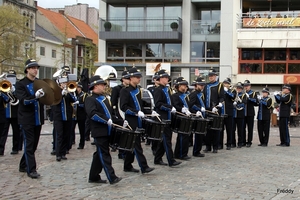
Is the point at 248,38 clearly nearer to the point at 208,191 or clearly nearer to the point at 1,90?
the point at 1,90

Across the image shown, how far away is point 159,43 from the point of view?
3691cm

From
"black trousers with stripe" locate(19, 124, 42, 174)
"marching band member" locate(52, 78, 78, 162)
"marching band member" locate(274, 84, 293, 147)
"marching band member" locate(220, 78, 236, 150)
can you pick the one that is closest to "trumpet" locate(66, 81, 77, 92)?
"marching band member" locate(52, 78, 78, 162)

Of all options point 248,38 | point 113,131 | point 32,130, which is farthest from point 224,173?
point 248,38

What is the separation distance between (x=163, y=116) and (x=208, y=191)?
123 inches

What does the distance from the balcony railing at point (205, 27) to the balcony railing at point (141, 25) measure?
1101 millimetres

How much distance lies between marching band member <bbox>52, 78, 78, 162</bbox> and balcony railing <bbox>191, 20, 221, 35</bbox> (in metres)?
24.8

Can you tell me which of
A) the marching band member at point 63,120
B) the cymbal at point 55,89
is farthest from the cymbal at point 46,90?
the marching band member at point 63,120

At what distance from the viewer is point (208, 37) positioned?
3578 centimetres

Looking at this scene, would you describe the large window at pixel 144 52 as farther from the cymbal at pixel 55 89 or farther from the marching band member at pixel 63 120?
the cymbal at pixel 55 89

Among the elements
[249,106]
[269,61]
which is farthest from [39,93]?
[269,61]

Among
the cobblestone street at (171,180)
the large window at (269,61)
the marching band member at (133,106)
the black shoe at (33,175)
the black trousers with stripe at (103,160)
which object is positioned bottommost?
the cobblestone street at (171,180)

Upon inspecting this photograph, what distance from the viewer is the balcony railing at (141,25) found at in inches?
1410

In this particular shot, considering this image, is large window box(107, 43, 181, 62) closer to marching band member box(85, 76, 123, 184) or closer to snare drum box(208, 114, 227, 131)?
snare drum box(208, 114, 227, 131)

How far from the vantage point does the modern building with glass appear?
32875 millimetres
